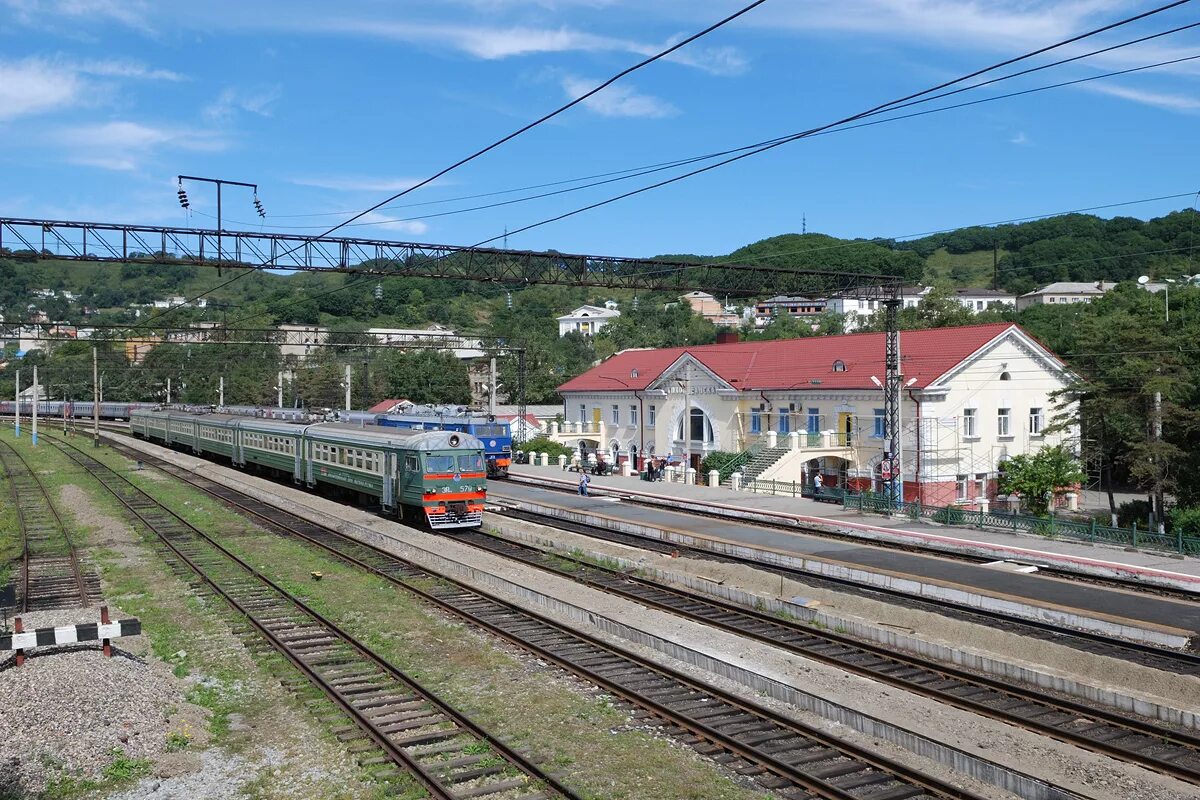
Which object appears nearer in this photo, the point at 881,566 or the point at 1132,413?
the point at 881,566

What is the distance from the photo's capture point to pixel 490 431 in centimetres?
4419

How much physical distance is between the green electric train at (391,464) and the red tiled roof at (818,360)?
18628mm

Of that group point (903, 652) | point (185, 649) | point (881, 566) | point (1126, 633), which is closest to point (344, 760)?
point (185, 649)

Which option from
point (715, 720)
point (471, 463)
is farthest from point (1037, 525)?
point (715, 720)

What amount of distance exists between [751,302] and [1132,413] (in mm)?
162263

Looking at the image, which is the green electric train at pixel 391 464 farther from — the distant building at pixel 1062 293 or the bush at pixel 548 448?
the distant building at pixel 1062 293

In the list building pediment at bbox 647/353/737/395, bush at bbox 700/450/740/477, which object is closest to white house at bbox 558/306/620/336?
building pediment at bbox 647/353/737/395

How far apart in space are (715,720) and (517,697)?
105 inches

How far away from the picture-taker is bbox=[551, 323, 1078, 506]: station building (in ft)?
125

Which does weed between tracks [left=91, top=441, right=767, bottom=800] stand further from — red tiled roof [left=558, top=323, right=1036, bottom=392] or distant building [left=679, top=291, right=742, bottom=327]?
distant building [left=679, top=291, right=742, bottom=327]

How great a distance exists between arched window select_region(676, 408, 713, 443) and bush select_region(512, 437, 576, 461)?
7785mm

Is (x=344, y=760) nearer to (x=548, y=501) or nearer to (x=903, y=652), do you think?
(x=903, y=652)

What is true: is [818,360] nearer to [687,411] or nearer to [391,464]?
[687,411]

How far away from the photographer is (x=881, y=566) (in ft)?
72.7
